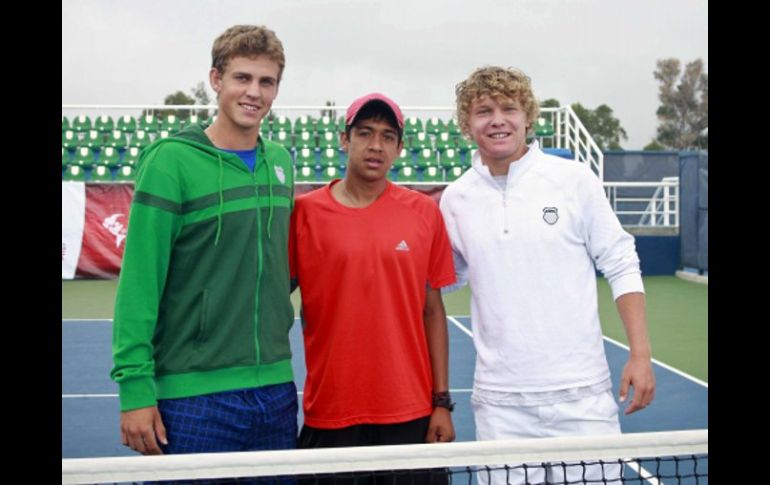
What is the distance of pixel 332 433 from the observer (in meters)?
2.87

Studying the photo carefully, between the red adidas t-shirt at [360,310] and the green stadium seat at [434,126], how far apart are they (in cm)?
1845

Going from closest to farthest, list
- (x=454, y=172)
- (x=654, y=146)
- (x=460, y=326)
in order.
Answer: (x=460, y=326) → (x=454, y=172) → (x=654, y=146)

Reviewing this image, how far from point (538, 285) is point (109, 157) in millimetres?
17677

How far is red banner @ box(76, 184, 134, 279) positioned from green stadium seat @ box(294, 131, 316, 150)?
5491 millimetres

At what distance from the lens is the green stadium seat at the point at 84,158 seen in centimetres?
1886

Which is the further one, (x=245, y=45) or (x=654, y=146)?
(x=654, y=146)

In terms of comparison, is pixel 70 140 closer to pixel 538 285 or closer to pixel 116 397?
pixel 116 397

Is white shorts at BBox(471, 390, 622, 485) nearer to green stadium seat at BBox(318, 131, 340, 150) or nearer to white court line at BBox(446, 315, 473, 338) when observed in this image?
white court line at BBox(446, 315, 473, 338)

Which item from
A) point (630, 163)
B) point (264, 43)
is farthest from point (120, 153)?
point (264, 43)

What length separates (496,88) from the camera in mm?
2967

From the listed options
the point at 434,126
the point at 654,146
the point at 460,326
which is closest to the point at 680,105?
the point at 654,146

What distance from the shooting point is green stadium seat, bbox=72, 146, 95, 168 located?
18.9m

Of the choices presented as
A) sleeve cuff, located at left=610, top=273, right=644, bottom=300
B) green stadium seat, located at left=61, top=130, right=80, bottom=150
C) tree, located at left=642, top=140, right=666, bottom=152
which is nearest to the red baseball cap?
sleeve cuff, located at left=610, top=273, right=644, bottom=300
